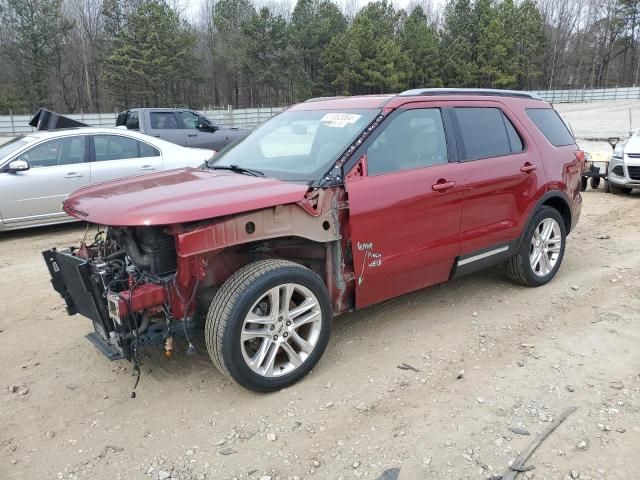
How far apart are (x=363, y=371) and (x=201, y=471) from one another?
4.36ft

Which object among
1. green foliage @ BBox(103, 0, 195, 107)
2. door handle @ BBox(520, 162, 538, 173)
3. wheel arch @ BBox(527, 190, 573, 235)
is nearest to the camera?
door handle @ BBox(520, 162, 538, 173)

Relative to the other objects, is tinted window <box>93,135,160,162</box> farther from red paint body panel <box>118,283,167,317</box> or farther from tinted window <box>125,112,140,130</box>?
red paint body panel <box>118,283,167,317</box>

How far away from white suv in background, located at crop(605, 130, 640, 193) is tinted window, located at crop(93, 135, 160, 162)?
28.3ft

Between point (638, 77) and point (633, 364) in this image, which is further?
point (638, 77)

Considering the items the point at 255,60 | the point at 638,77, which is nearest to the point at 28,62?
the point at 255,60

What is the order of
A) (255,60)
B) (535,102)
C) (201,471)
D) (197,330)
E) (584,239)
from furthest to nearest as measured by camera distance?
1. (255,60)
2. (584,239)
3. (535,102)
4. (197,330)
5. (201,471)

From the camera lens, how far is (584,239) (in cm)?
719

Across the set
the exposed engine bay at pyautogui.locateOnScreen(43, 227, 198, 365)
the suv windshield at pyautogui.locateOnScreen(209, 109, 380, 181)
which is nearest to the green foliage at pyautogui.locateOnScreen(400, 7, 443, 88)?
the suv windshield at pyautogui.locateOnScreen(209, 109, 380, 181)

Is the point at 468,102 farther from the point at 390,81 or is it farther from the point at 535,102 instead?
the point at 390,81

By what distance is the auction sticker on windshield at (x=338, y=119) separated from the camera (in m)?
3.99

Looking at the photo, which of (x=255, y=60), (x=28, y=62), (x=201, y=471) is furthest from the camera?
(x=255, y=60)

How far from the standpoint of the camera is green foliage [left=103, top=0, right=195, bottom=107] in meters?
46.8


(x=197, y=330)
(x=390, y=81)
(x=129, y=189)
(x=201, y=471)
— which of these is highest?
(x=390, y=81)

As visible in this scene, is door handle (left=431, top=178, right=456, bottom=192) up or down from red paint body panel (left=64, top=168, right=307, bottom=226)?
down
